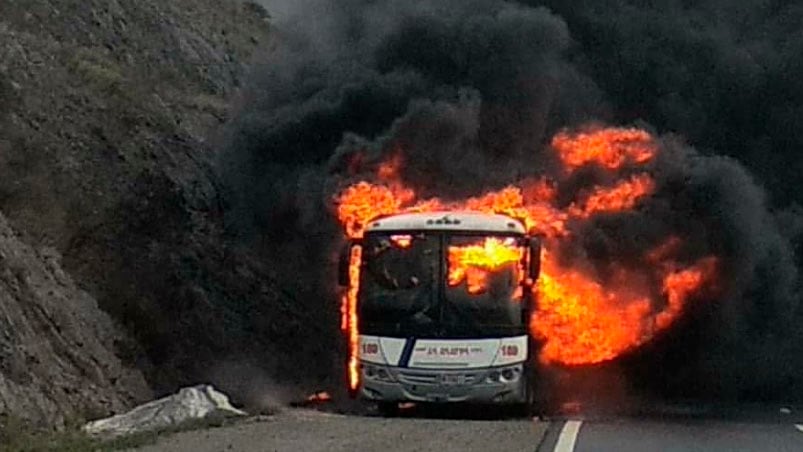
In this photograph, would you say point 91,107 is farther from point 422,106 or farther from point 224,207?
point 422,106

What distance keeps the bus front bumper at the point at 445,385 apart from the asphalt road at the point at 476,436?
0.69 meters

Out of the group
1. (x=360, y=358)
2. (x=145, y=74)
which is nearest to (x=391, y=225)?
(x=360, y=358)

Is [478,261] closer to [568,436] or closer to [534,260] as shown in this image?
[534,260]

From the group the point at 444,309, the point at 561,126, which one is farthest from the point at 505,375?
the point at 561,126

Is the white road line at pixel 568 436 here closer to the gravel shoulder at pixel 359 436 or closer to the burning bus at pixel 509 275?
the gravel shoulder at pixel 359 436

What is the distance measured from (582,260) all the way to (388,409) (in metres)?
8.34

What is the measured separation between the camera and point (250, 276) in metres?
34.5

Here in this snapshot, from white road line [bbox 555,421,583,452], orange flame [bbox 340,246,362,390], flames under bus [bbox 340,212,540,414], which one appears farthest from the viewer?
orange flame [bbox 340,246,362,390]

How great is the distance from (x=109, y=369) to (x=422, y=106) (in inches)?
362

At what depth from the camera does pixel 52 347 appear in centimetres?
2545

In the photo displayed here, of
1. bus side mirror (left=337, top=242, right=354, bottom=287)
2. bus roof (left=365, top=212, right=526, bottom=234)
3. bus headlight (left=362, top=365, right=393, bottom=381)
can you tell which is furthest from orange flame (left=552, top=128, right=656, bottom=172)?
bus headlight (left=362, top=365, right=393, bottom=381)

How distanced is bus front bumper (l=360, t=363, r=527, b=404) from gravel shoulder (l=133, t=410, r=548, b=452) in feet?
4.69

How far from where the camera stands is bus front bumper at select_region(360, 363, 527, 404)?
22734 mm

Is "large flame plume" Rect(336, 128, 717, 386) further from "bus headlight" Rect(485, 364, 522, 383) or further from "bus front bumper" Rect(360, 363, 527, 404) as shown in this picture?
"bus front bumper" Rect(360, 363, 527, 404)
